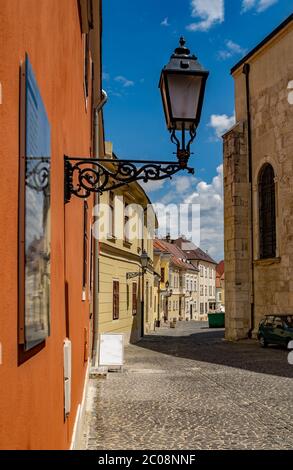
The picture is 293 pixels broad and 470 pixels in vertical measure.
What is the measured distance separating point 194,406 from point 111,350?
4595 mm

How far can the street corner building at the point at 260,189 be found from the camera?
22.2 metres

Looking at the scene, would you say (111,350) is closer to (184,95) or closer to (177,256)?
(184,95)

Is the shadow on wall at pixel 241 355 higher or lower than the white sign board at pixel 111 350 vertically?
lower

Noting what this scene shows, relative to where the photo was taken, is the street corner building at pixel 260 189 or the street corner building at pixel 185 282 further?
the street corner building at pixel 185 282

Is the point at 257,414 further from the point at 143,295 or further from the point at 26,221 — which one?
the point at 143,295

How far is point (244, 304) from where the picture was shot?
24.3m

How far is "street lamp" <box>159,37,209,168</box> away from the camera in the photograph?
3893 mm

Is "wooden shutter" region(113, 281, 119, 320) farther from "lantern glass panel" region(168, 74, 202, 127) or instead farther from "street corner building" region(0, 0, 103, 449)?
"street corner building" region(0, 0, 103, 449)

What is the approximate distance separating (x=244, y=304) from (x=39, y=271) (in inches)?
900

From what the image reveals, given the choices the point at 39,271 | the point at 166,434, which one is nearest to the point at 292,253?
the point at 166,434

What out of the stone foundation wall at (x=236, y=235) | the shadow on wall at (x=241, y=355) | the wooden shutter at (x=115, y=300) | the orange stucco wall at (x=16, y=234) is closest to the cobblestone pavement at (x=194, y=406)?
the shadow on wall at (x=241, y=355)

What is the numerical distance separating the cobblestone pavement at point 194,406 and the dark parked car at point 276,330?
121 inches

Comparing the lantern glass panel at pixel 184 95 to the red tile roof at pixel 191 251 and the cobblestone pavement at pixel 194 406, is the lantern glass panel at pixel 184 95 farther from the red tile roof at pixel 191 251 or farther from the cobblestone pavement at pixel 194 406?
the red tile roof at pixel 191 251

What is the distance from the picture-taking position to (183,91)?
3.91 meters
